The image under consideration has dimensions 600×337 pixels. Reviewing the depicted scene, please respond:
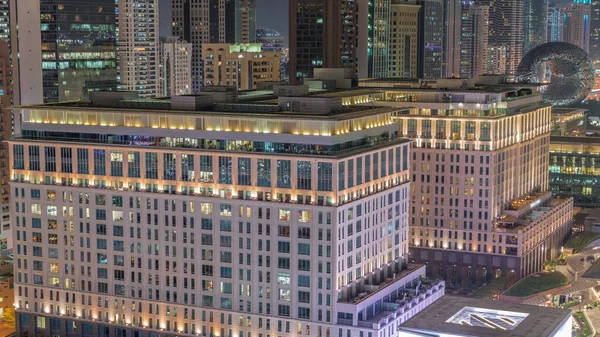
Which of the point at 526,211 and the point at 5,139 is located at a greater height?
the point at 5,139

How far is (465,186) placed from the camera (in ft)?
527

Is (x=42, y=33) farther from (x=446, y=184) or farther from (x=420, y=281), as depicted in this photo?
(x=420, y=281)

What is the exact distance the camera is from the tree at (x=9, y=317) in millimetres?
140163

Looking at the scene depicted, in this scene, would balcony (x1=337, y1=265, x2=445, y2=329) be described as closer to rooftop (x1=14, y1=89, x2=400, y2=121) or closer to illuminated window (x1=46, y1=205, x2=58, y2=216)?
rooftop (x1=14, y1=89, x2=400, y2=121)

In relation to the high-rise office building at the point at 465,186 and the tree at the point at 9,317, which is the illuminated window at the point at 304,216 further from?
the high-rise office building at the point at 465,186

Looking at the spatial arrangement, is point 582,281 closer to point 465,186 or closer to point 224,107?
point 465,186

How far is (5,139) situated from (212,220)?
2780 inches

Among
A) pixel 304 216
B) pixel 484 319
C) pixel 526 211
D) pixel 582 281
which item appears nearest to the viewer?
pixel 484 319

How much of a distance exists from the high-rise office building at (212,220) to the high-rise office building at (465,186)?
29536mm

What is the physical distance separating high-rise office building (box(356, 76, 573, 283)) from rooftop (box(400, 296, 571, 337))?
5875cm

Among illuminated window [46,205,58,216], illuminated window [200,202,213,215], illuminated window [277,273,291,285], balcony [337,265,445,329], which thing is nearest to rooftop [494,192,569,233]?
balcony [337,265,445,329]

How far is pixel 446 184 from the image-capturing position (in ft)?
529

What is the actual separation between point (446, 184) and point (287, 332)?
1933 inches

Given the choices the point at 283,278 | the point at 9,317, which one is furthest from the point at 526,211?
the point at 9,317
